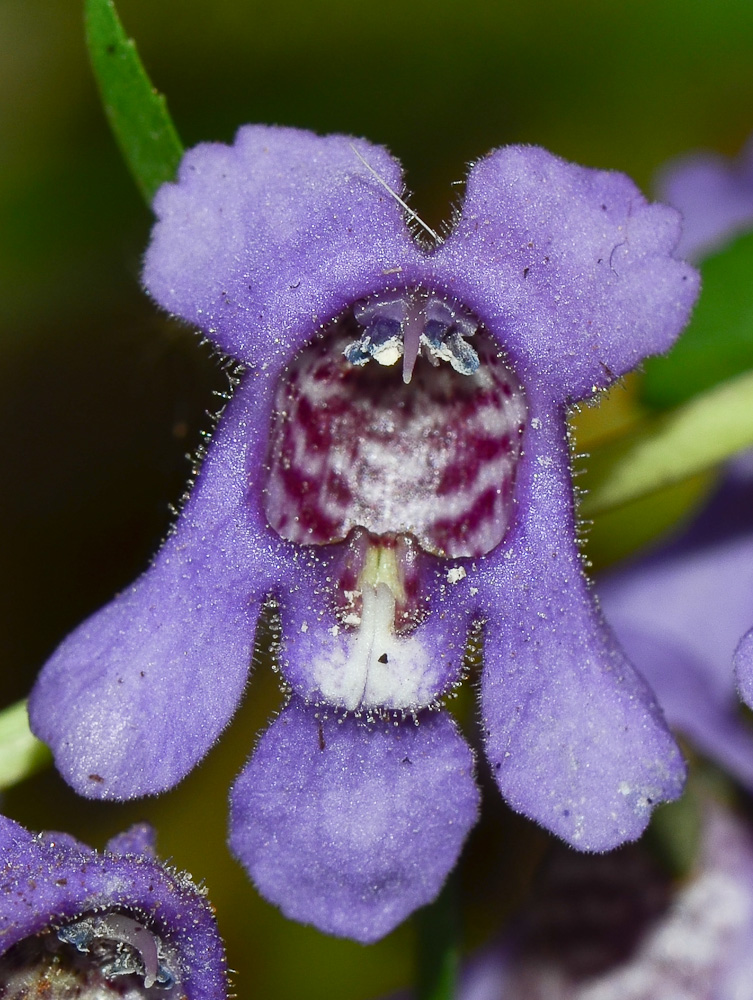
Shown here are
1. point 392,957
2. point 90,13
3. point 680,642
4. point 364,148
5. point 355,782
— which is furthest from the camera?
point 392,957

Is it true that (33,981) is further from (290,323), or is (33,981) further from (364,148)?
(364,148)

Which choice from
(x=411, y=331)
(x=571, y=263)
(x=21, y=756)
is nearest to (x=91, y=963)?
(x=21, y=756)

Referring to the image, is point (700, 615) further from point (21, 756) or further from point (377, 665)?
point (21, 756)

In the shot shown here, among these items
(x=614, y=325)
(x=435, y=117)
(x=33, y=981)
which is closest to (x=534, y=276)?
(x=614, y=325)

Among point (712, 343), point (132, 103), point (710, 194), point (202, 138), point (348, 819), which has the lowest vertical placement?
point (348, 819)

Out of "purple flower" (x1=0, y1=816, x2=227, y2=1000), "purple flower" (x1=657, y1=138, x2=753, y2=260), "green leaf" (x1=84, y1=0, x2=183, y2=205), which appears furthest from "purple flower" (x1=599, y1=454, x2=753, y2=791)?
"green leaf" (x1=84, y1=0, x2=183, y2=205)

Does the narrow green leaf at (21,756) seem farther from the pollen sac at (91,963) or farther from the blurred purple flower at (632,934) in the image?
the blurred purple flower at (632,934)

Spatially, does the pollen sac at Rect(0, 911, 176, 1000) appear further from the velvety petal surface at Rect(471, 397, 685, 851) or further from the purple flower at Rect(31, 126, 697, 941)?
the velvety petal surface at Rect(471, 397, 685, 851)
